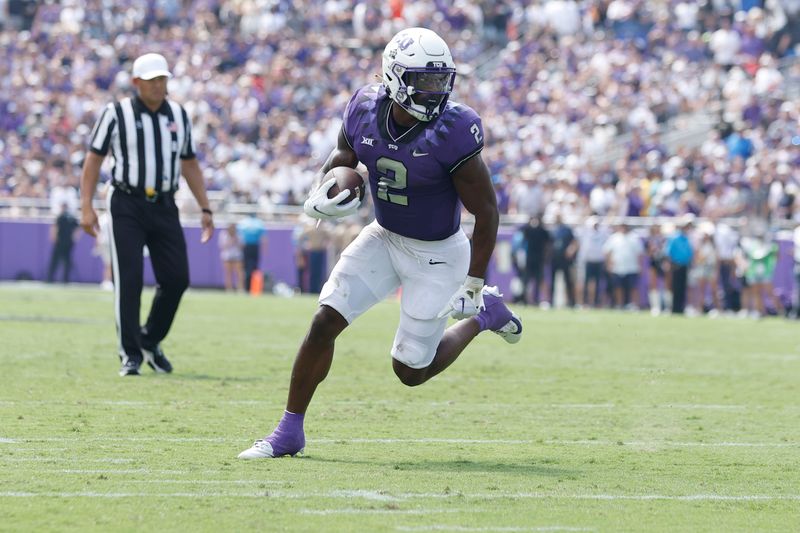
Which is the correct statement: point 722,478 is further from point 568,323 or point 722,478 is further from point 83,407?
point 568,323

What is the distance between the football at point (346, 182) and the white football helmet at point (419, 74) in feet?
1.13

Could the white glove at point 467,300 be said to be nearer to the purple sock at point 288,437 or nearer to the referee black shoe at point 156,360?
the purple sock at point 288,437

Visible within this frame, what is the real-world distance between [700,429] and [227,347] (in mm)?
5482

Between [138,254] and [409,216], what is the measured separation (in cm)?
340

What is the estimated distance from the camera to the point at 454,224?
21.0 feet

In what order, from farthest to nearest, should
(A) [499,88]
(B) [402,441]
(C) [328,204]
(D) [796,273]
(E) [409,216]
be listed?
(A) [499,88] < (D) [796,273] < (B) [402,441] < (E) [409,216] < (C) [328,204]

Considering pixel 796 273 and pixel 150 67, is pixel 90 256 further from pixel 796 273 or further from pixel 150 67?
pixel 150 67

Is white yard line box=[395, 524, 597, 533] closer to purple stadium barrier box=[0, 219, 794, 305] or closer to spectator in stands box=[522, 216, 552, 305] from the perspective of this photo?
spectator in stands box=[522, 216, 552, 305]

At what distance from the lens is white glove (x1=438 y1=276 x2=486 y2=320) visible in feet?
20.2

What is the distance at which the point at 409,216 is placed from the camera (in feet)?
20.6

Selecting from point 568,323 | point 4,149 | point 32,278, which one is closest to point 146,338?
point 568,323

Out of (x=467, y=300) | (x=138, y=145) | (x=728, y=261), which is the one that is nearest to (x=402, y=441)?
(x=467, y=300)

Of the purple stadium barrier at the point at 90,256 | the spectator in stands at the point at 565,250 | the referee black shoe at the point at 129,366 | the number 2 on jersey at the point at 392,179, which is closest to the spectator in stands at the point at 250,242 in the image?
the purple stadium barrier at the point at 90,256

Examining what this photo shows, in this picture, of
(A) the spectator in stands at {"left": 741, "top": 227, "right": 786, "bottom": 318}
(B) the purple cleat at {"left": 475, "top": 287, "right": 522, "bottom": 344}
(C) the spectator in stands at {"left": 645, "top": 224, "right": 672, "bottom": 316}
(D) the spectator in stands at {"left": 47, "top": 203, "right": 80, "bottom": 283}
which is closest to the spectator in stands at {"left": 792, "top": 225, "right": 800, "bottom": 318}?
(A) the spectator in stands at {"left": 741, "top": 227, "right": 786, "bottom": 318}
